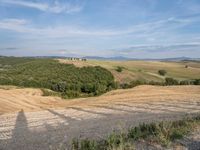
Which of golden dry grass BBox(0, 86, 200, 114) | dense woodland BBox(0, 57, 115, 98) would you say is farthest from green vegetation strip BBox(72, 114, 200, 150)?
dense woodland BBox(0, 57, 115, 98)

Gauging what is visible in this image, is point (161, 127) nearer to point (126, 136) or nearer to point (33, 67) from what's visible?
point (126, 136)

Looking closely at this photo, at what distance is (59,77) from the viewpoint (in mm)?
89500

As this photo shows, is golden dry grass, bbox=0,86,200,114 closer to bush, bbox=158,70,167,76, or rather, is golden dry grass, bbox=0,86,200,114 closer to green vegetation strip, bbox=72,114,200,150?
green vegetation strip, bbox=72,114,200,150

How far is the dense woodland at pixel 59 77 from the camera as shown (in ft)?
244

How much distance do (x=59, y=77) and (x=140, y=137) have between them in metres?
80.5

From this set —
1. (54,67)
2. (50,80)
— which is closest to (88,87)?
(50,80)

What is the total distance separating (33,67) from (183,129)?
314 ft

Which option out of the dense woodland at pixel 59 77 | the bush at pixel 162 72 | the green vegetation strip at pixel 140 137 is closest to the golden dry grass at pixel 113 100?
the green vegetation strip at pixel 140 137

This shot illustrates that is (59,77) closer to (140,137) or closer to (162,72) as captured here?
(162,72)

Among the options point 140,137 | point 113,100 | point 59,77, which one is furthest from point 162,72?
point 140,137

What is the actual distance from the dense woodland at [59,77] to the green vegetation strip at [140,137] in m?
58.5

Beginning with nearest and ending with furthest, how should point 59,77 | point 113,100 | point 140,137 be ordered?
point 140,137 < point 113,100 < point 59,77

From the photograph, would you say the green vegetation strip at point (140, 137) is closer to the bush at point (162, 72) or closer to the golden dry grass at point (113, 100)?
the golden dry grass at point (113, 100)

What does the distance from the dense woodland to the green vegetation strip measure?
5847 cm
